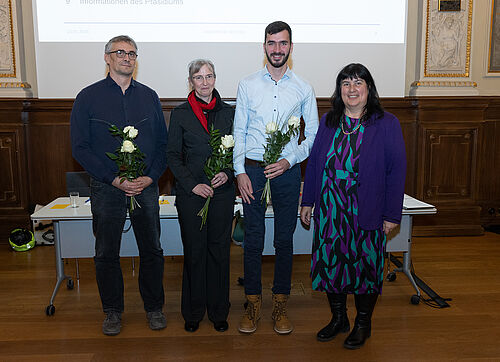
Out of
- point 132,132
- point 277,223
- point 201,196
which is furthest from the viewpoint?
point 277,223

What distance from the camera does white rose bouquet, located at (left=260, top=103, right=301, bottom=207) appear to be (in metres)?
2.58

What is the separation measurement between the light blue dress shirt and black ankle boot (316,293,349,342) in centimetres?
87

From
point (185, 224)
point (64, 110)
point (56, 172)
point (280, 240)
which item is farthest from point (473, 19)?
point (56, 172)

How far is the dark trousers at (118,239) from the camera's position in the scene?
2.76 m

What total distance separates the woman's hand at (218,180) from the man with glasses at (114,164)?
41cm

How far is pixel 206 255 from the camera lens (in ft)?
9.40

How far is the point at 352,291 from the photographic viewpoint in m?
2.63

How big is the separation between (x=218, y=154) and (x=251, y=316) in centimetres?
108

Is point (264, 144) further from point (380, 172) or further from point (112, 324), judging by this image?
point (112, 324)

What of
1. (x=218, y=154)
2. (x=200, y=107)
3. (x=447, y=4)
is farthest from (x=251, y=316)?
(x=447, y=4)

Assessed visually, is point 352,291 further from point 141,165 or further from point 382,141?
point 141,165

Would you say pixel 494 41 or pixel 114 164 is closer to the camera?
pixel 114 164

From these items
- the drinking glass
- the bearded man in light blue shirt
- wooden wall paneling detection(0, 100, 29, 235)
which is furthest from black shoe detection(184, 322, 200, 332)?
wooden wall paneling detection(0, 100, 29, 235)

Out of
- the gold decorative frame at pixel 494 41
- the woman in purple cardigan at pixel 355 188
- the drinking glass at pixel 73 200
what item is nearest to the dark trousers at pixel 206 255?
the woman in purple cardigan at pixel 355 188
